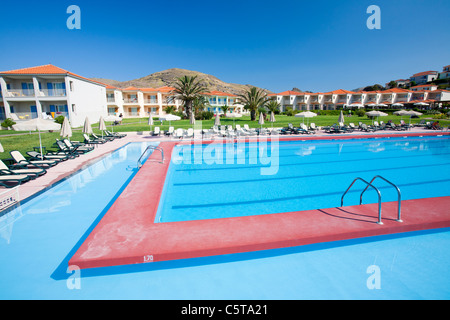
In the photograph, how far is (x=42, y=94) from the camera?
28.6 meters

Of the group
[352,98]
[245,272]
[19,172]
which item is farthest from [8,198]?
[352,98]

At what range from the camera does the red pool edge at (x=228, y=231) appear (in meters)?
3.94

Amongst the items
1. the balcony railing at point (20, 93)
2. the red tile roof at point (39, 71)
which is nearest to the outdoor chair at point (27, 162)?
the red tile roof at point (39, 71)

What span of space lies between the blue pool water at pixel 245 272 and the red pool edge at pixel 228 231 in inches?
8.8

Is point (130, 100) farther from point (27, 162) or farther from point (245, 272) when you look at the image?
point (245, 272)

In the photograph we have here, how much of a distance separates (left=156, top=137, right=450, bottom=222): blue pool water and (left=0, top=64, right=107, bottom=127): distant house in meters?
21.3

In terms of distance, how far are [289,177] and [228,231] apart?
6032 millimetres

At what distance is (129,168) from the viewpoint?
1070 cm

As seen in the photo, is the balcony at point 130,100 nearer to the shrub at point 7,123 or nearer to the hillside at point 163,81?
the shrub at point 7,123

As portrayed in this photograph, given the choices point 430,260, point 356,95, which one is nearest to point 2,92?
point 430,260

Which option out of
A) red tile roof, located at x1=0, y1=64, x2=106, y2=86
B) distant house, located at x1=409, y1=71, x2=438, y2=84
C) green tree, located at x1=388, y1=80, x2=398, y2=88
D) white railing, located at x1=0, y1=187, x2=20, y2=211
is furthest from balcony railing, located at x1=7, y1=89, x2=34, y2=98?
distant house, located at x1=409, y1=71, x2=438, y2=84

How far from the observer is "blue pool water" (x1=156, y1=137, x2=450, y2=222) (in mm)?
7262
